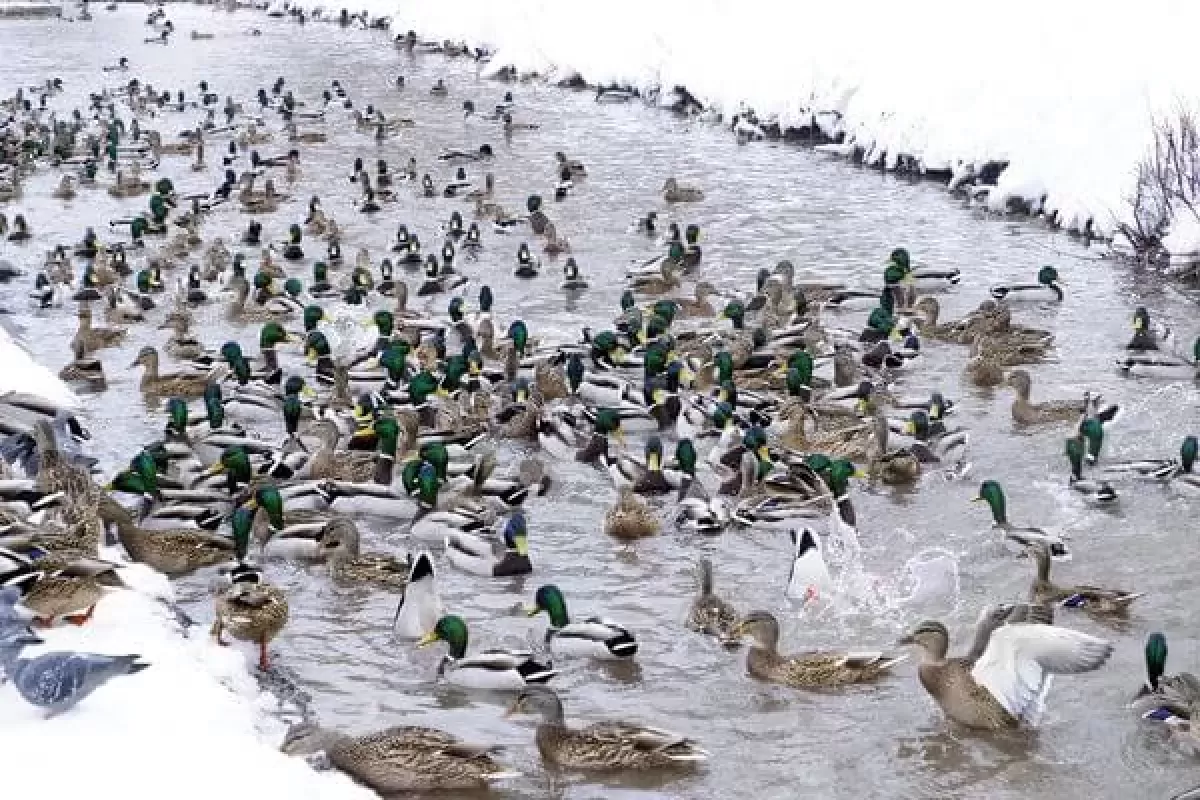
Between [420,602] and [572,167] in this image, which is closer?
[420,602]

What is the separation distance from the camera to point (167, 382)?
16422 mm

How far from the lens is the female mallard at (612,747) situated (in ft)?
28.6

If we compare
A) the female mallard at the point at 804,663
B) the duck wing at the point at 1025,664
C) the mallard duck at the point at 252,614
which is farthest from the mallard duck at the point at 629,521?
the duck wing at the point at 1025,664

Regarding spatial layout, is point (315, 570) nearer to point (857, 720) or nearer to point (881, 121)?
point (857, 720)

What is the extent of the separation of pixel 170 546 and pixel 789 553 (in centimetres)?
442

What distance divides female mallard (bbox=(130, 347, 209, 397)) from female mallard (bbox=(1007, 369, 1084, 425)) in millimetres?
7678

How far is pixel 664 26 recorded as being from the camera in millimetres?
38969

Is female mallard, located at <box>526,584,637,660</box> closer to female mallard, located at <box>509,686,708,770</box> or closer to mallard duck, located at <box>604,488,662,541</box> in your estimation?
female mallard, located at <box>509,686,708,770</box>

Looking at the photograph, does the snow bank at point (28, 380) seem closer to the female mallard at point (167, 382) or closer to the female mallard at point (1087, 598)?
the female mallard at point (167, 382)

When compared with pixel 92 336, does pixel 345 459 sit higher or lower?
higher

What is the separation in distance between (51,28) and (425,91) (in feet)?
76.3

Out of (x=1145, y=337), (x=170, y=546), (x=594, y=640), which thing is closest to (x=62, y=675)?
(x=594, y=640)

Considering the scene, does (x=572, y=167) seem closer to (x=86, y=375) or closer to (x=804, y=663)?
(x=86, y=375)

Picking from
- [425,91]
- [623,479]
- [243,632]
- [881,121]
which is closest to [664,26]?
[425,91]
